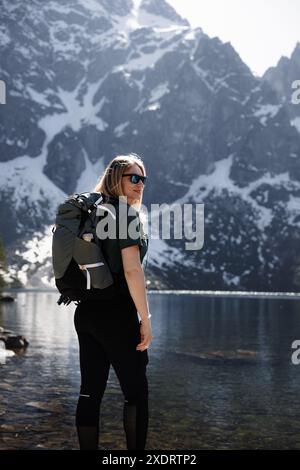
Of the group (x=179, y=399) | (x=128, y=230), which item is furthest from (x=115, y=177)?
(x=179, y=399)

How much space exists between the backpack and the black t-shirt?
4.1 inches

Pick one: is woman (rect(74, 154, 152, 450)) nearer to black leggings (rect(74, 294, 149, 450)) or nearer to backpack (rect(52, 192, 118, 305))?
black leggings (rect(74, 294, 149, 450))

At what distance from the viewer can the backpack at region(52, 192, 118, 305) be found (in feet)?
24.5

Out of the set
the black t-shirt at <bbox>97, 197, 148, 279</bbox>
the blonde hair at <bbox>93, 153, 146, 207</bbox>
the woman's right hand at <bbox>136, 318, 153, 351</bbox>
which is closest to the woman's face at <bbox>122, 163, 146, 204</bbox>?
the blonde hair at <bbox>93, 153, 146, 207</bbox>

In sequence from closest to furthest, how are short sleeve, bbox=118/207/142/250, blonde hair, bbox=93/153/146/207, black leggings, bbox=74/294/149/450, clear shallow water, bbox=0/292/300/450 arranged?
short sleeve, bbox=118/207/142/250 → black leggings, bbox=74/294/149/450 → blonde hair, bbox=93/153/146/207 → clear shallow water, bbox=0/292/300/450

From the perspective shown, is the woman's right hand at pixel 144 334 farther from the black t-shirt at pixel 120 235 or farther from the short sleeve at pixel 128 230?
the short sleeve at pixel 128 230

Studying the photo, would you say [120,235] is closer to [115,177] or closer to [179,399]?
[115,177]

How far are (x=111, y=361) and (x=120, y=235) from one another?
1775 millimetres

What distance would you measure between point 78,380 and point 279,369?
1448 centimetres

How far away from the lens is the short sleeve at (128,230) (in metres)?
7.40

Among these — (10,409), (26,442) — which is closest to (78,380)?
(10,409)

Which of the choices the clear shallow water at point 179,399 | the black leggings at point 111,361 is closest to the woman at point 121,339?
the black leggings at point 111,361

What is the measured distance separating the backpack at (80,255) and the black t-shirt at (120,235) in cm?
10

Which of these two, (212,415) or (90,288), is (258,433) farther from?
(90,288)
